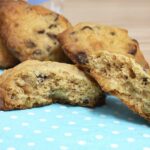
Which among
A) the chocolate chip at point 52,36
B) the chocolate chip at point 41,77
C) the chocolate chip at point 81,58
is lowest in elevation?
the chocolate chip at point 41,77

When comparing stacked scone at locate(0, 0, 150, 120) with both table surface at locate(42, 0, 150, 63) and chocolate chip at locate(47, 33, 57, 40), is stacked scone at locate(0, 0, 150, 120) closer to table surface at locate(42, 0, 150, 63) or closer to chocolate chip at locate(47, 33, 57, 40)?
chocolate chip at locate(47, 33, 57, 40)

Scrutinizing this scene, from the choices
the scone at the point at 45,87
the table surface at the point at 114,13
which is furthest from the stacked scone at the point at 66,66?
the table surface at the point at 114,13

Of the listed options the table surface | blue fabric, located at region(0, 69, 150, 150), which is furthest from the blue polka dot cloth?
the table surface

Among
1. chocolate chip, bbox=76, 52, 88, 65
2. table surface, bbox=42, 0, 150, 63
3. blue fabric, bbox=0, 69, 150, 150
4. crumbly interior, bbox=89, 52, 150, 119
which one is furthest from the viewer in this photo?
table surface, bbox=42, 0, 150, 63

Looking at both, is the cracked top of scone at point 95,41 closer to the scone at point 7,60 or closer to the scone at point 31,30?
the scone at point 31,30

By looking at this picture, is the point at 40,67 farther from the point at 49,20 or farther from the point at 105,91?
the point at 49,20

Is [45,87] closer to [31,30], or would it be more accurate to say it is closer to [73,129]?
[73,129]
